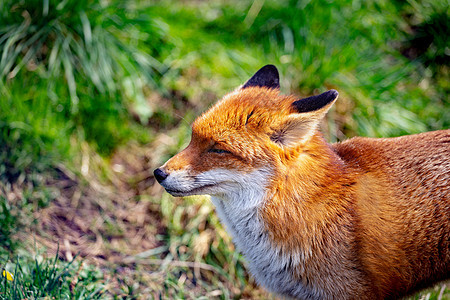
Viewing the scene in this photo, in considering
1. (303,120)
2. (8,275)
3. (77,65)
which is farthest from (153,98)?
(303,120)

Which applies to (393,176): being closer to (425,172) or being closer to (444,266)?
(425,172)

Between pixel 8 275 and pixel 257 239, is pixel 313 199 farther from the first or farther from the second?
pixel 8 275

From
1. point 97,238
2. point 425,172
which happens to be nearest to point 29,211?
point 97,238

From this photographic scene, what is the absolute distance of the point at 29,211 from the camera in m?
4.61

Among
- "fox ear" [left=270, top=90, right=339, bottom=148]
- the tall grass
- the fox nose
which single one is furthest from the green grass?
the tall grass

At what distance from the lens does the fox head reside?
319 centimetres

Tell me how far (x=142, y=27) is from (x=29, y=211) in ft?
9.03

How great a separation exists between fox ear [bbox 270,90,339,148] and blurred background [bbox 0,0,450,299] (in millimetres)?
1961

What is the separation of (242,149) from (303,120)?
47 cm

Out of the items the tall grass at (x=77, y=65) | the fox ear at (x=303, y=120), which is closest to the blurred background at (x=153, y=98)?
the tall grass at (x=77, y=65)

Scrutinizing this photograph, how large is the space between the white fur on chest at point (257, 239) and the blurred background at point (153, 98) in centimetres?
118

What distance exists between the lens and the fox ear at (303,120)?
3.09 metres

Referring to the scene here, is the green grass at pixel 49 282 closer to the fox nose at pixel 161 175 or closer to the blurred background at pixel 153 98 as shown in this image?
the blurred background at pixel 153 98

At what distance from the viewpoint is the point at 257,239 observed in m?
3.38
